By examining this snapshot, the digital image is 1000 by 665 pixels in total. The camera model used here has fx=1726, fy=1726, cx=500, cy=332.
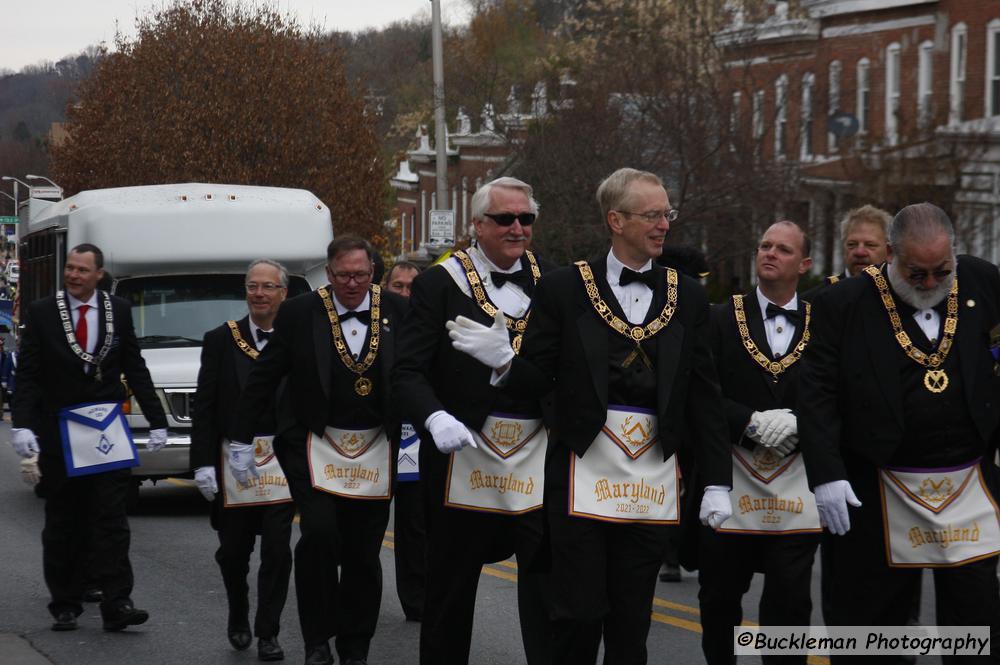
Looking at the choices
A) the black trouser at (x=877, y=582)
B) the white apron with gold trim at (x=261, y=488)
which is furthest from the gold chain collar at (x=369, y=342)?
the black trouser at (x=877, y=582)

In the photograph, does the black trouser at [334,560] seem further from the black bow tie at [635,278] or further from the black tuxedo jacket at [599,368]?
the black bow tie at [635,278]

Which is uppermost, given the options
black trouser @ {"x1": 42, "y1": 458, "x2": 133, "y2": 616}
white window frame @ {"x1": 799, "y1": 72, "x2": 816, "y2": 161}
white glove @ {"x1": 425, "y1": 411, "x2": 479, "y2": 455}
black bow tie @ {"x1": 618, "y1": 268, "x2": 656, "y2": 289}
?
white window frame @ {"x1": 799, "y1": 72, "x2": 816, "y2": 161}

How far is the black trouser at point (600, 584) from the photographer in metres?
5.99

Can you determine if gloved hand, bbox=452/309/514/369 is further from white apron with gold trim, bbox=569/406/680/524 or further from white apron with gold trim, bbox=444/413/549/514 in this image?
white apron with gold trim, bbox=444/413/549/514

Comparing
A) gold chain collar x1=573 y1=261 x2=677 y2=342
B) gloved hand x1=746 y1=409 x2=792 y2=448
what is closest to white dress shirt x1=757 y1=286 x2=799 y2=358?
gloved hand x1=746 y1=409 x2=792 y2=448

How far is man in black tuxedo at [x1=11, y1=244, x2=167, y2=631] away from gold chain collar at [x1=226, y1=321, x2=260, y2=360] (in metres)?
0.75

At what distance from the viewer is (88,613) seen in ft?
32.8

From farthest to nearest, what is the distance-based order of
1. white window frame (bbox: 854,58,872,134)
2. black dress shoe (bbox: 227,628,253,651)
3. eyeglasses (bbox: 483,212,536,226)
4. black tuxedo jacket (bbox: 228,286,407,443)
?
1. white window frame (bbox: 854,58,872,134)
2. black dress shoe (bbox: 227,628,253,651)
3. black tuxedo jacket (bbox: 228,286,407,443)
4. eyeglasses (bbox: 483,212,536,226)

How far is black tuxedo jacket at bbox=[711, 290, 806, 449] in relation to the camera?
24.5 feet

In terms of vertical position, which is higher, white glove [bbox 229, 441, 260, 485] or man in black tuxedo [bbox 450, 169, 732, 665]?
man in black tuxedo [bbox 450, 169, 732, 665]

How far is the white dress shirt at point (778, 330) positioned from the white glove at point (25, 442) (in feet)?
13.4

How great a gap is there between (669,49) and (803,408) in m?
27.1

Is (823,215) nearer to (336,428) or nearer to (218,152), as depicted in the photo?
(218,152)

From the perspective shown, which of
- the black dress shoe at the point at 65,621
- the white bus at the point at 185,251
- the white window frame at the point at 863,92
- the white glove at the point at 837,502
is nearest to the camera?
the white glove at the point at 837,502
